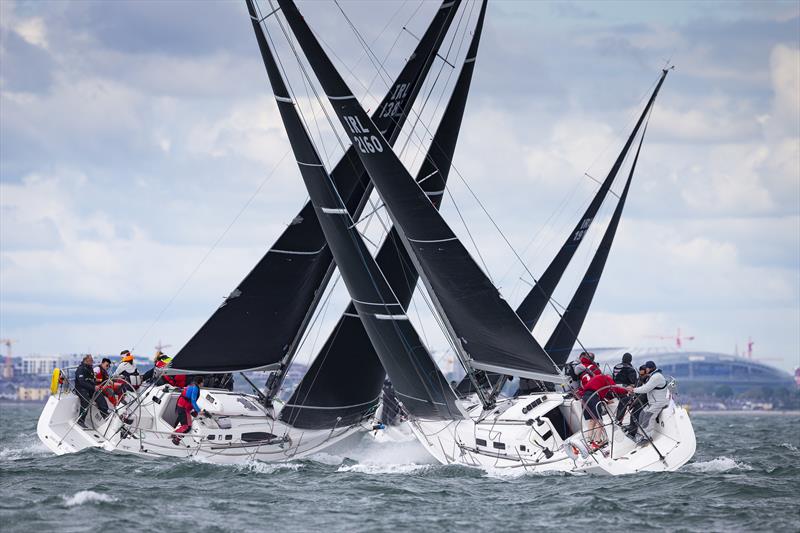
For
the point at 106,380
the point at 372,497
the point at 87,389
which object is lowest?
the point at 372,497

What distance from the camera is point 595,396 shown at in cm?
2020

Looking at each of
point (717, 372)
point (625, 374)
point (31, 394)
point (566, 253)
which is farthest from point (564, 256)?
point (717, 372)

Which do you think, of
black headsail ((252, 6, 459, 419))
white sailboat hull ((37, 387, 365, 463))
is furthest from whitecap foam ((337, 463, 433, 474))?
white sailboat hull ((37, 387, 365, 463))

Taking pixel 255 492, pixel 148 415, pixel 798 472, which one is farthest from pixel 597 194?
pixel 255 492

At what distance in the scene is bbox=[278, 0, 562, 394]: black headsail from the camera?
2091cm

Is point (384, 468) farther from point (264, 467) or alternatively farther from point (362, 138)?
point (362, 138)

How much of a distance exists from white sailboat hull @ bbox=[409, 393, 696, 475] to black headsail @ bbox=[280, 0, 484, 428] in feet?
9.44

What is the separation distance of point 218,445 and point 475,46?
9458mm

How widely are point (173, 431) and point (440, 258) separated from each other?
5.47m

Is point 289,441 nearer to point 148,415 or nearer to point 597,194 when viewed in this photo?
point 148,415

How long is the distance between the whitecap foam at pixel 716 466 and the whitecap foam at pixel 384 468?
438 cm

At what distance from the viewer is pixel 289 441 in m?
23.0

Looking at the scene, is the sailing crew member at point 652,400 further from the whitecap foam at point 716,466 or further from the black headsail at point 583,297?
the black headsail at point 583,297

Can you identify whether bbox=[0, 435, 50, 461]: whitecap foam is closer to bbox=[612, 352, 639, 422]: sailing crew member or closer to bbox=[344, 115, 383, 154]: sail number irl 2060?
bbox=[344, 115, 383, 154]: sail number irl 2060
